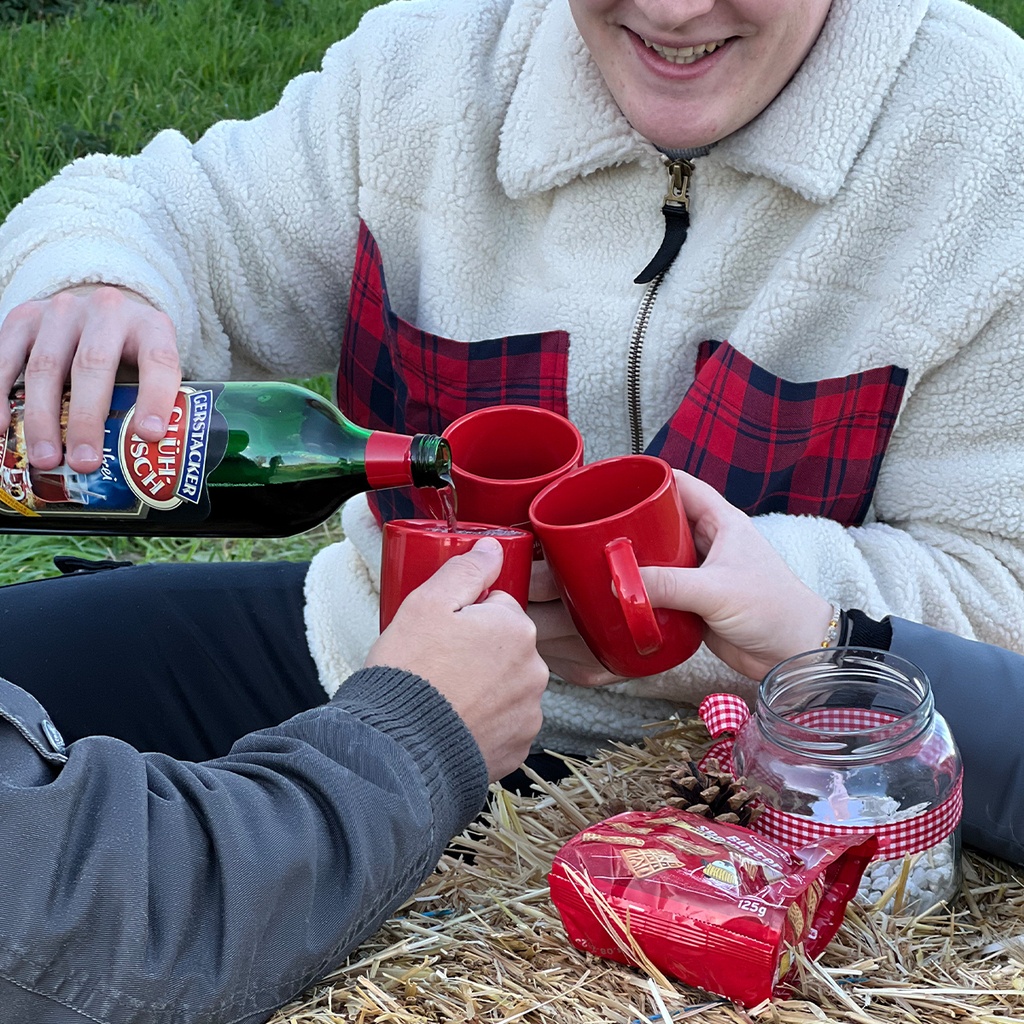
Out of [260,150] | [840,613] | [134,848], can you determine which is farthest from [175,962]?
[260,150]

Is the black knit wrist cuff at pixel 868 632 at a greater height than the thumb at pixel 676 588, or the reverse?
the thumb at pixel 676 588

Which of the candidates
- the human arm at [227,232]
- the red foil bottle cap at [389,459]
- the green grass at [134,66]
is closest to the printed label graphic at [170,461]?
the red foil bottle cap at [389,459]

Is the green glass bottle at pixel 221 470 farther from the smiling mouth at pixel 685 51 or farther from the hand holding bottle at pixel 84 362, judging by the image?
the smiling mouth at pixel 685 51

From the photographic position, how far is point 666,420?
6.70 feet

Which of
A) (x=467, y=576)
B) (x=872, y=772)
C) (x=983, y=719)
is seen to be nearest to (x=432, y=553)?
(x=467, y=576)

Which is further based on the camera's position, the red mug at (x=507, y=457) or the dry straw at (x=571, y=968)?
the red mug at (x=507, y=457)

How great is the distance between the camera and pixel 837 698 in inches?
60.5

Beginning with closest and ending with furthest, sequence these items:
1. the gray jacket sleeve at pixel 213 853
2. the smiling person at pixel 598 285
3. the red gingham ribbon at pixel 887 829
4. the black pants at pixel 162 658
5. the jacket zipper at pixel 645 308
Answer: the gray jacket sleeve at pixel 213 853 → the red gingham ribbon at pixel 887 829 → the smiling person at pixel 598 285 → the jacket zipper at pixel 645 308 → the black pants at pixel 162 658

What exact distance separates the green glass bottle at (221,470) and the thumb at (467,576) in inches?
6.6

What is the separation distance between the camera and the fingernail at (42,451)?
1.55 m

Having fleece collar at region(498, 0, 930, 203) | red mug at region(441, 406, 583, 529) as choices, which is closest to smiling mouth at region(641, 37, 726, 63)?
fleece collar at region(498, 0, 930, 203)

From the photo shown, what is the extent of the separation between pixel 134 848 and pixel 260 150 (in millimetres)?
1422

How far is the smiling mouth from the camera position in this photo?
180 centimetres

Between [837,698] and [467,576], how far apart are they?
46cm
